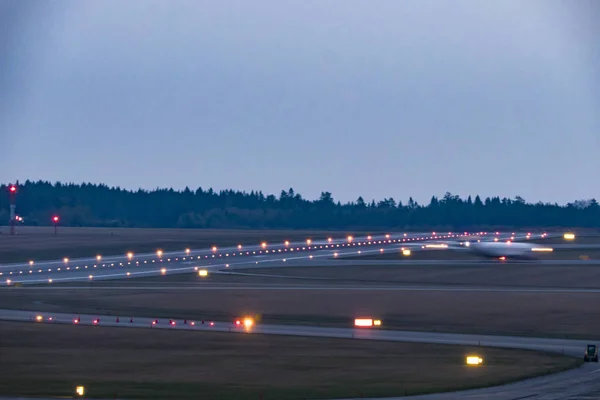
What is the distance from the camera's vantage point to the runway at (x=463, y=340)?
38062mm

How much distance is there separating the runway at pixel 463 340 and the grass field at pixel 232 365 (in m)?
1.48

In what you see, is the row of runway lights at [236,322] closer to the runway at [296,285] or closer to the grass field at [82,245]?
the runway at [296,285]

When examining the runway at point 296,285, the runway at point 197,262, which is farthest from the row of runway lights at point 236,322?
the runway at point 197,262

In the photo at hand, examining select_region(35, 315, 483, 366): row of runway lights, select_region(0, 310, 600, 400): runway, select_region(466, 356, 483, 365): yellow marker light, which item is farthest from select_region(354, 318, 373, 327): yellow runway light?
select_region(466, 356, 483, 365): yellow marker light

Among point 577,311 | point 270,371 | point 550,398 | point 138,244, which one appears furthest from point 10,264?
point 550,398

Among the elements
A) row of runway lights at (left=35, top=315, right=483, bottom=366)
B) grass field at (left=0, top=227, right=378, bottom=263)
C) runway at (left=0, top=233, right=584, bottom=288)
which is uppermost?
grass field at (left=0, top=227, right=378, bottom=263)

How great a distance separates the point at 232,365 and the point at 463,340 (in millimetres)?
15210

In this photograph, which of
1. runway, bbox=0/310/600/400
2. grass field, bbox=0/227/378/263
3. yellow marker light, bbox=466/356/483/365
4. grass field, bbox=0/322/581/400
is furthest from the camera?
grass field, bbox=0/227/378/263

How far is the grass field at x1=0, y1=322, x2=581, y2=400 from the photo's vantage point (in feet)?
128

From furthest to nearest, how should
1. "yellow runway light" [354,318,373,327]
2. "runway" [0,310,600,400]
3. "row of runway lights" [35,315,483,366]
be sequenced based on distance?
"yellow runway light" [354,318,373,327] → "row of runway lights" [35,315,483,366] → "runway" [0,310,600,400]

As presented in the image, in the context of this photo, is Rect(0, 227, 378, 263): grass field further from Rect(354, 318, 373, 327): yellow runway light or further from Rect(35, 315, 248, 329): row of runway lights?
→ Rect(354, 318, 373, 327): yellow runway light

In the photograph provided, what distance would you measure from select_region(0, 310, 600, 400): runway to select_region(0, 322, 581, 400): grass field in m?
1.48

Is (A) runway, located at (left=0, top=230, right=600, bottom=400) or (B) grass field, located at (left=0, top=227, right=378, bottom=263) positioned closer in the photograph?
(A) runway, located at (left=0, top=230, right=600, bottom=400)

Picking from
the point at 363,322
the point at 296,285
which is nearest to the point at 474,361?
the point at 363,322
